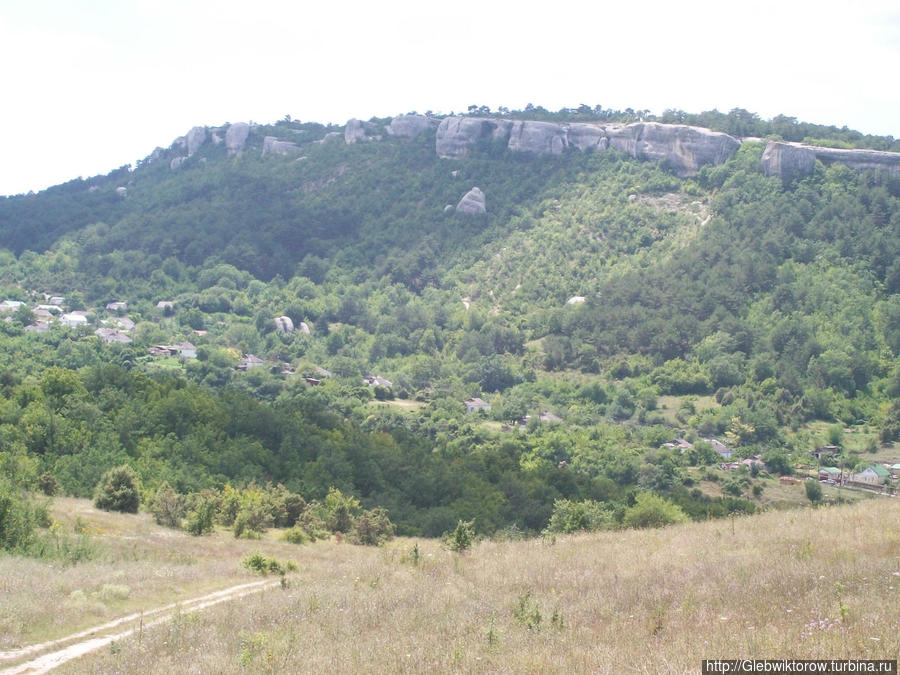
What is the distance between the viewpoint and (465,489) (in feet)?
122

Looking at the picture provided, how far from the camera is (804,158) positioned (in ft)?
278

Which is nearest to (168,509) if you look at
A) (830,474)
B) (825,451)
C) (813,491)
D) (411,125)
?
(813,491)

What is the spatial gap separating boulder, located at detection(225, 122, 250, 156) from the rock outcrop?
74.4m

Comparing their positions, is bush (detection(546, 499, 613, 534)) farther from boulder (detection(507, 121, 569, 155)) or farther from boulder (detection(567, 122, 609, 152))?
boulder (detection(507, 121, 569, 155))

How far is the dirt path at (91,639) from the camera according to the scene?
30.5 ft

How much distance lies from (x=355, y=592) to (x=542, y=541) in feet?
17.5

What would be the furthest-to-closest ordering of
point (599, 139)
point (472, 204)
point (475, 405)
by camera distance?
point (599, 139) < point (472, 204) < point (475, 405)

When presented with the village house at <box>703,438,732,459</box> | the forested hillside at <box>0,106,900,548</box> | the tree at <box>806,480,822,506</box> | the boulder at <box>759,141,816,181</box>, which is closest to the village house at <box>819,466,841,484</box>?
the forested hillside at <box>0,106,900,548</box>

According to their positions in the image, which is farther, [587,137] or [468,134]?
[468,134]

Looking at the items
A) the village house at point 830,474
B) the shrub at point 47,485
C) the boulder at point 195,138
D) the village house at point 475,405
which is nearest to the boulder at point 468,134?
the boulder at point 195,138

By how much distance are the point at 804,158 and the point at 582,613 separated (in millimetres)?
84701

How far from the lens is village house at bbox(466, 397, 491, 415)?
63719mm

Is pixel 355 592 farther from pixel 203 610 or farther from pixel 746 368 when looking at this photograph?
pixel 746 368

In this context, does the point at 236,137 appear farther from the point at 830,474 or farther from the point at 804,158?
the point at 830,474
